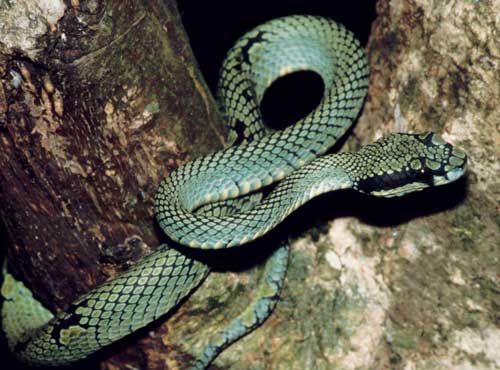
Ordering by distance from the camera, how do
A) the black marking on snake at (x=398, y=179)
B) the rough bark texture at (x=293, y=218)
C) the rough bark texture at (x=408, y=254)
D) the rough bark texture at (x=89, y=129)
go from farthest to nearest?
1. the black marking on snake at (x=398, y=179)
2. the rough bark texture at (x=408, y=254)
3. the rough bark texture at (x=293, y=218)
4. the rough bark texture at (x=89, y=129)

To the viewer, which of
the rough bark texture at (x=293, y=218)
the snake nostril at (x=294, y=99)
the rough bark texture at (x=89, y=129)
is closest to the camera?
the rough bark texture at (x=89, y=129)

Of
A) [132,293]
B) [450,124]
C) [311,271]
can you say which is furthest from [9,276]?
[450,124]

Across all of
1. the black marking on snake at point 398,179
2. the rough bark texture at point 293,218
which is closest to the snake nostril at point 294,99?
the rough bark texture at point 293,218

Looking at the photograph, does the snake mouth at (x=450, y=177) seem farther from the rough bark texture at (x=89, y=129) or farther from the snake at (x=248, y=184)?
the rough bark texture at (x=89, y=129)

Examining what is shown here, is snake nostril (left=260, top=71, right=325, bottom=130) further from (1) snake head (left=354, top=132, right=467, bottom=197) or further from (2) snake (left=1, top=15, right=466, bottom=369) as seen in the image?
(1) snake head (left=354, top=132, right=467, bottom=197)

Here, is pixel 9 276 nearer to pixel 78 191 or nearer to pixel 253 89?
pixel 78 191

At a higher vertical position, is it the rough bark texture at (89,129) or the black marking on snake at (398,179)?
the rough bark texture at (89,129)
